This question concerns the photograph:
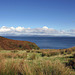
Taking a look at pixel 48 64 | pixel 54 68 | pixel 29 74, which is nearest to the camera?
pixel 29 74

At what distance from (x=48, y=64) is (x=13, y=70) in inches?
60.2

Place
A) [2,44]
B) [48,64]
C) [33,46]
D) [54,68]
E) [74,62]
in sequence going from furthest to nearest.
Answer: [33,46]
[2,44]
[74,62]
[48,64]
[54,68]

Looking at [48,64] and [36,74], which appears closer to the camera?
[36,74]

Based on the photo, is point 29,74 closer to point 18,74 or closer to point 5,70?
point 18,74

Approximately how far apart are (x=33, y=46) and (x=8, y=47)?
611 centimetres

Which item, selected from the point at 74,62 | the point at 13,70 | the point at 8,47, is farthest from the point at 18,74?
the point at 8,47

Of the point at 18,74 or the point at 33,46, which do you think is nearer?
the point at 18,74

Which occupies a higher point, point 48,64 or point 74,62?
point 48,64

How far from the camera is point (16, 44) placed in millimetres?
25297

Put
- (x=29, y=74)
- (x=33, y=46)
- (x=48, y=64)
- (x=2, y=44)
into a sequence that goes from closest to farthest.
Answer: (x=29, y=74), (x=48, y=64), (x=2, y=44), (x=33, y=46)

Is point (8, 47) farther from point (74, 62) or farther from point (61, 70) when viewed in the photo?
point (61, 70)

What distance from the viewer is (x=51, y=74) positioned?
418cm

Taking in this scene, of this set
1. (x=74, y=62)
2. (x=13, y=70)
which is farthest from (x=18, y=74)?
(x=74, y=62)

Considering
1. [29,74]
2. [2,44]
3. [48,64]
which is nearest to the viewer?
[29,74]
